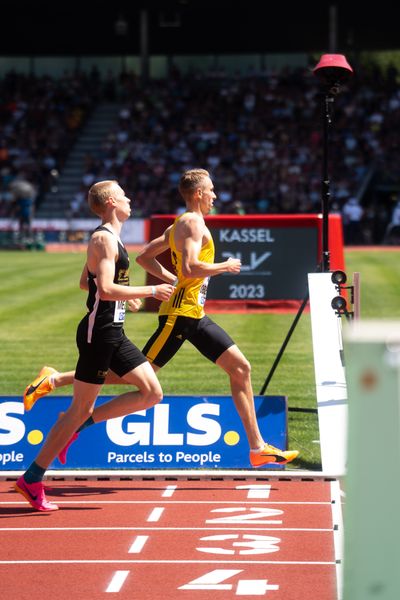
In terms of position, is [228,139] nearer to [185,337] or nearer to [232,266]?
[185,337]

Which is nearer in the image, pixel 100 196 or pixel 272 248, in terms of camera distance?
pixel 100 196

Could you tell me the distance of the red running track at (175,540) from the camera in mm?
5891

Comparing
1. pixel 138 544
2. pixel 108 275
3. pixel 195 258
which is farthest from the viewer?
pixel 195 258

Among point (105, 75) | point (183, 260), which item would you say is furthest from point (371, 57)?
point (183, 260)

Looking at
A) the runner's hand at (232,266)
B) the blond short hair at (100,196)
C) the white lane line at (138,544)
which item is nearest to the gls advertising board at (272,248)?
the runner's hand at (232,266)

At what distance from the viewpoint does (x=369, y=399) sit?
7.95ft

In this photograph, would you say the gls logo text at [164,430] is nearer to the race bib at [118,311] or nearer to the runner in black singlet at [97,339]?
the runner in black singlet at [97,339]

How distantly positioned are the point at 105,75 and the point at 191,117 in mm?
7692

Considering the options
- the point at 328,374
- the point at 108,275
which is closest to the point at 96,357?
the point at 108,275

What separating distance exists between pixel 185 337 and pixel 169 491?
1040mm

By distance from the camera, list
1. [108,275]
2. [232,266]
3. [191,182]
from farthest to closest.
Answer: [191,182]
[232,266]
[108,275]

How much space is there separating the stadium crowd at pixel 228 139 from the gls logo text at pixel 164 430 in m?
32.8

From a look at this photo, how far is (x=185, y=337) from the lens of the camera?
8.34m

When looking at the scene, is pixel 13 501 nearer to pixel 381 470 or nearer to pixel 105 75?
pixel 381 470
